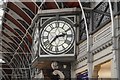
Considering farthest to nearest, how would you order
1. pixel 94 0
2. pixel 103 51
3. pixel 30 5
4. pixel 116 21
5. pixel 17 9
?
pixel 17 9, pixel 30 5, pixel 94 0, pixel 103 51, pixel 116 21

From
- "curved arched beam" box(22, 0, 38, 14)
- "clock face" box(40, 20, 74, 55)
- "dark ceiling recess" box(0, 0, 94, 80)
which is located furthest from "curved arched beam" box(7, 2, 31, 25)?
"clock face" box(40, 20, 74, 55)

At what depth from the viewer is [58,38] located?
51.9ft

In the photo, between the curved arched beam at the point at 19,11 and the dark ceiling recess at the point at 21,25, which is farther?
the curved arched beam at the point at 19,11

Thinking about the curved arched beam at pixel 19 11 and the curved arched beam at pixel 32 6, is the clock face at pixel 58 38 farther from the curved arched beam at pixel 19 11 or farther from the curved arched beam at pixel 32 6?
the curved arched beam at pixel 19 11

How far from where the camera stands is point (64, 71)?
1655 cm

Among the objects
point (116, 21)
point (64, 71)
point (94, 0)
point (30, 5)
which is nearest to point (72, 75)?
point (64, 71)

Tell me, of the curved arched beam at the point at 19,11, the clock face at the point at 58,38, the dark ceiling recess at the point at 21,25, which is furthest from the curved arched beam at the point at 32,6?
the clock face at the point at 58,38

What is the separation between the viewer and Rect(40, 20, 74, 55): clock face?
1566 cm

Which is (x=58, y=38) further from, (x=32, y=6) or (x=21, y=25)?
(x=21, y=25)

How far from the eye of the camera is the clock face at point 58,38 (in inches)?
617

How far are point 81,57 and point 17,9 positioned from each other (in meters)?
11.4

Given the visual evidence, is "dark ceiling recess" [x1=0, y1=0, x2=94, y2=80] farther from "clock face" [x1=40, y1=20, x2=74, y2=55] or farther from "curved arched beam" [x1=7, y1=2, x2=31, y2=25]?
"clock face" [x1=40, y1=20, x2=74, y2=55]

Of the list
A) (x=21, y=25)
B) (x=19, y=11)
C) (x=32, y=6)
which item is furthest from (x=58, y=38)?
(x=21, y=25)

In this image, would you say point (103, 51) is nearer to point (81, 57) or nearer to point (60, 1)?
point (81, 57)
